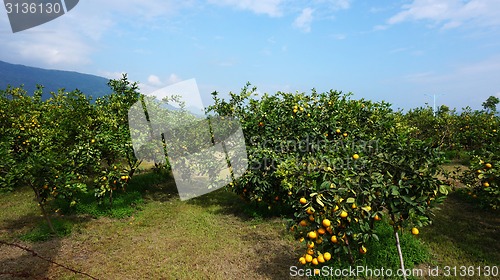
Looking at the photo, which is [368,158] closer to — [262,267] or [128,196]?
[262,267]

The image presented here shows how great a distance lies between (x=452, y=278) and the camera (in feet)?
17.0

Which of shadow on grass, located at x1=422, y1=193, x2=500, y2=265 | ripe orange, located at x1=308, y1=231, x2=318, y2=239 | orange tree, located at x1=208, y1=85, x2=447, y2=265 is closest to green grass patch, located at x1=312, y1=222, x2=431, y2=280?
orange tree, located at x1=208, y1=85, x2=447, y2=265

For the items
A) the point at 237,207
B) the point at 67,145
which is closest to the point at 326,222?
the point at 237,207

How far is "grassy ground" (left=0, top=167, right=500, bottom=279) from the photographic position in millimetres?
5723

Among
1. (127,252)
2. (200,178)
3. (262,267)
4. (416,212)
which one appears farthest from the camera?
(200,178)

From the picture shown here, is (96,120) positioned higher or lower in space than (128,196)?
higher

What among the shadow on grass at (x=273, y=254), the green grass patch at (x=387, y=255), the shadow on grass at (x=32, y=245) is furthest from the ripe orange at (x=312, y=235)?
the shadow on grass at (x=32, y=245)

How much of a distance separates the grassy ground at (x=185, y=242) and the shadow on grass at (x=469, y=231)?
0.07ft

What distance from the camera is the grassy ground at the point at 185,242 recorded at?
572 cm

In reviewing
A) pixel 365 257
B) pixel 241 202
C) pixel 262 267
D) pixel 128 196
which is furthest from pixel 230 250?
pixel 128 196

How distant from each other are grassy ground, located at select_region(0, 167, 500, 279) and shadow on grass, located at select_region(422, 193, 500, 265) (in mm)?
20

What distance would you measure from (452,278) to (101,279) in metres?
6.47

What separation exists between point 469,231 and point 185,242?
718 cm

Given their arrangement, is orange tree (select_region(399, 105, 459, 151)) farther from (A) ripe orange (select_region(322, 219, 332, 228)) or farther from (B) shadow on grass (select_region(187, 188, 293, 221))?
(A) ripe orange (select_region(322, 219, 332, 228))
